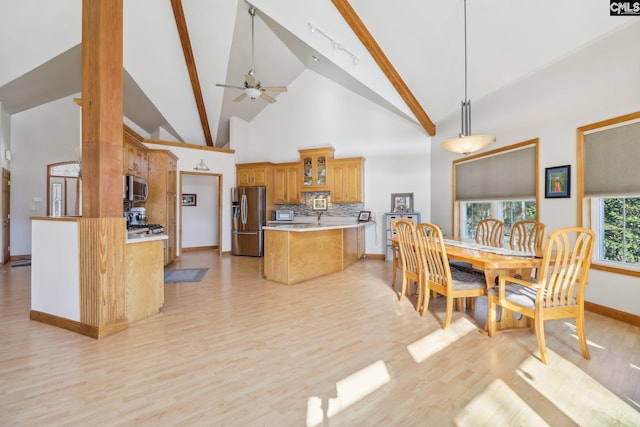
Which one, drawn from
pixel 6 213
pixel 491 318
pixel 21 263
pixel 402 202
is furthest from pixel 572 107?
pixel 6 213

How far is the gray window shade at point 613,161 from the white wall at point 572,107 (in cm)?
14

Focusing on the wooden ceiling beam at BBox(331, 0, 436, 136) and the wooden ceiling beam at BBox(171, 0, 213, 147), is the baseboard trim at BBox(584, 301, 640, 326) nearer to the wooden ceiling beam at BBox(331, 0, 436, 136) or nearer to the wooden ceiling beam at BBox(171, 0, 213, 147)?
the wooden ceiling beam at BBox(331, 0, 436, 136)

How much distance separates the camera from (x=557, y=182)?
321 cm

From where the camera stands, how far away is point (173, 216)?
585cm

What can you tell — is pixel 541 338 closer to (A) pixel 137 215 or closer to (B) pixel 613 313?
(B) pixel 613 313

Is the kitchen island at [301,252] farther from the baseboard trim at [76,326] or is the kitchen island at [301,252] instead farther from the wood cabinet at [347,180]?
the baseboard trim at [76,326]

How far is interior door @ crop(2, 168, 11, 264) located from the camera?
17.8 feet

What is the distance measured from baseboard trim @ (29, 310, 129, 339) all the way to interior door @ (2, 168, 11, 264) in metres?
4.43

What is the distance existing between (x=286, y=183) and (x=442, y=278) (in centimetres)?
488

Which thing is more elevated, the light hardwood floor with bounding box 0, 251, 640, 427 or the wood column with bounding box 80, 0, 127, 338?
the wood column with bounding box 80, 0, 127, 338

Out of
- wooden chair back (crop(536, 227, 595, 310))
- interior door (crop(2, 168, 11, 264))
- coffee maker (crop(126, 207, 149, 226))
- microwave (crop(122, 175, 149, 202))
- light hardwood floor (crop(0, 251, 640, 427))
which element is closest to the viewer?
light hardwood floor (crop(0, 251, 640, 427))

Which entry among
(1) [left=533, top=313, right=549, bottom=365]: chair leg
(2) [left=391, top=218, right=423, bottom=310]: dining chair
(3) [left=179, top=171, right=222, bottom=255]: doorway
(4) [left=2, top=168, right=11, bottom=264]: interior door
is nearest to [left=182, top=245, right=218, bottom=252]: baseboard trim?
(3) [left=179, top=171, right=222, bottom=255]: doorway

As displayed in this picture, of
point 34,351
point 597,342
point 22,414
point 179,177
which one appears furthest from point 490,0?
point 179,177

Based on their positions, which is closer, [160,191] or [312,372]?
[312,372]
